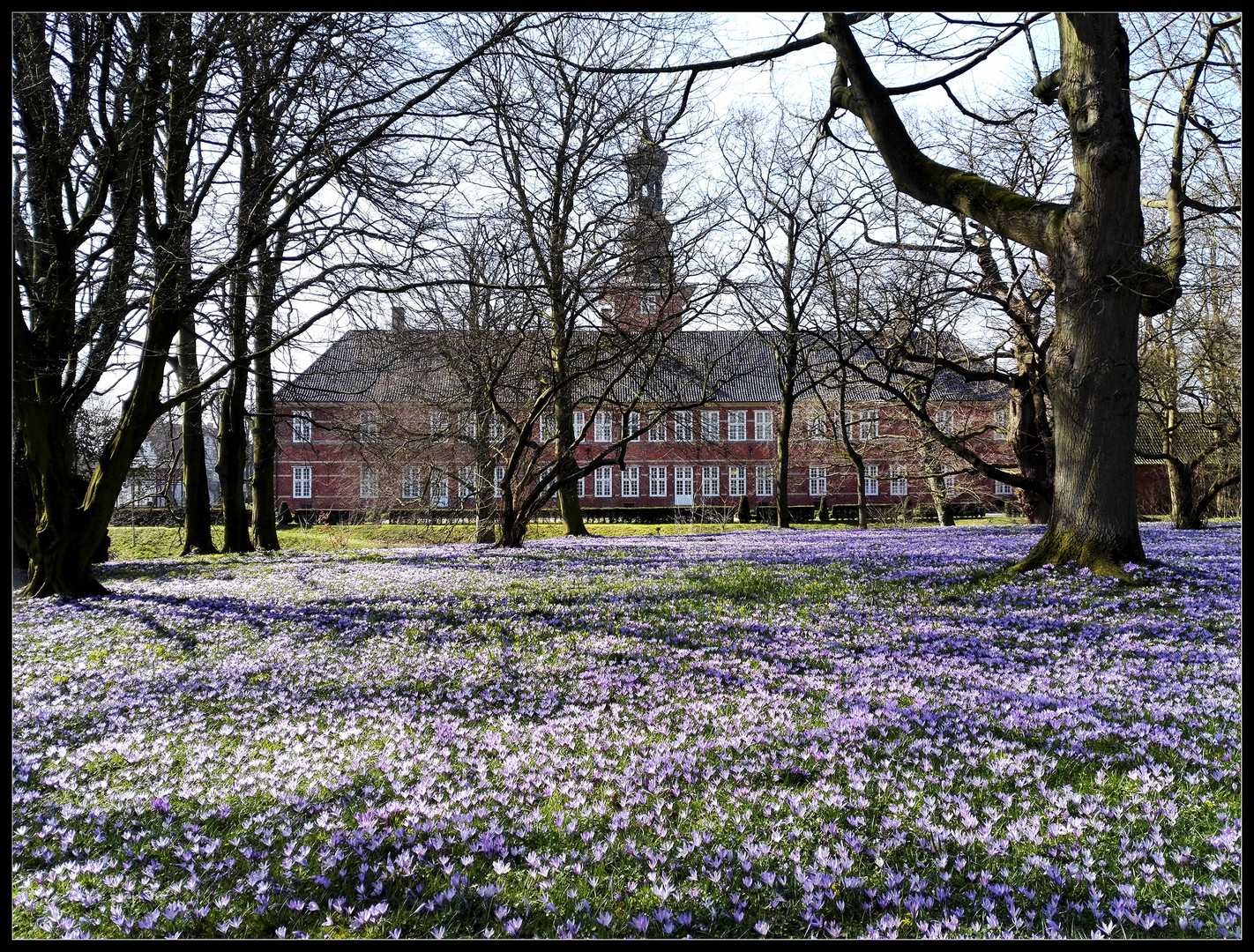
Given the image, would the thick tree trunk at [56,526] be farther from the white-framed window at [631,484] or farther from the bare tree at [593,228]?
the white-framed window at [631,484]

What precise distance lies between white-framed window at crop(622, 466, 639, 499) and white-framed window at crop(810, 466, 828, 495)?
512 inches

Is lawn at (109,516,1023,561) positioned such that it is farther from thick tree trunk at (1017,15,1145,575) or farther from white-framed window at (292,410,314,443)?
thick tree trunk at (1017,15,1145,575)

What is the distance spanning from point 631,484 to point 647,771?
53329 millimetres

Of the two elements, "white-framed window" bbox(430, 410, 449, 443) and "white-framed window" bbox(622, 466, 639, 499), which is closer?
"white-framed window" bbox(430, 410, 449, 443)

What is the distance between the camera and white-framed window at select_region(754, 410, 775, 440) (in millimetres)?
55188

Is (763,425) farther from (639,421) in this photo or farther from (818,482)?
(639,421)

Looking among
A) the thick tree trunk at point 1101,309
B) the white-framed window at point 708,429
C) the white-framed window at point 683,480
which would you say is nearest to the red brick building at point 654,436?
the white-framed window at point 683,480

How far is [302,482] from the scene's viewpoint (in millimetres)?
56250

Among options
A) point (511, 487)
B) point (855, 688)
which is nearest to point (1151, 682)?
point (855, 688)

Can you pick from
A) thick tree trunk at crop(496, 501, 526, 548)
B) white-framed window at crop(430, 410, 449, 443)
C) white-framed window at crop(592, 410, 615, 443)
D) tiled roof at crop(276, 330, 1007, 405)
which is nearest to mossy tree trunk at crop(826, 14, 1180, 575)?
tiled roof at crop(276, 330, 1007, 405)

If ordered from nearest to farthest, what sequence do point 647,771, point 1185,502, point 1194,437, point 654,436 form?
1. point 647,771
2. point 1185,502
3. point 1194,437
4. point 654,436

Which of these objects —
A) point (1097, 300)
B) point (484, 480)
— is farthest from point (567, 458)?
point (1097, 300)

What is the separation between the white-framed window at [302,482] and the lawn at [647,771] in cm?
5231

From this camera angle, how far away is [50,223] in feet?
28.1
